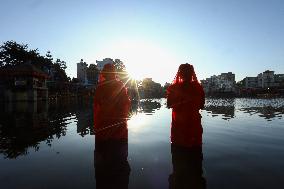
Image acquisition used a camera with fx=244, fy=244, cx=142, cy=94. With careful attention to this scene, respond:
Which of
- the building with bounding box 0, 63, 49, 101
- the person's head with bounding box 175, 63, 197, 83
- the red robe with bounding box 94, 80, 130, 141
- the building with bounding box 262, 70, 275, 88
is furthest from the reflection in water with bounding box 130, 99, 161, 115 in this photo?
the building with bounding box 262, 70, 275, 88

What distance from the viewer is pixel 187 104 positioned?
6.30 m

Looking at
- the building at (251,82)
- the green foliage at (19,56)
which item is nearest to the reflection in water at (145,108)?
the green foliage at (19,56)

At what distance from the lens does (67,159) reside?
21.0ft

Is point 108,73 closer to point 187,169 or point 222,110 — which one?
point 187,169

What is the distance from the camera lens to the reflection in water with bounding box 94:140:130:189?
14.9 ft

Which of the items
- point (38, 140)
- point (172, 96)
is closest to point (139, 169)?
point (172, 96)

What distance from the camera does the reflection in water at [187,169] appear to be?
4.41 meters

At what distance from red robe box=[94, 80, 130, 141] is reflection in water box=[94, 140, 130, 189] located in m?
0.22

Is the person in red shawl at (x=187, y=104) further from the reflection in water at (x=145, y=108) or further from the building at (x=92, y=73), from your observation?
the building at (x=92, y=73)

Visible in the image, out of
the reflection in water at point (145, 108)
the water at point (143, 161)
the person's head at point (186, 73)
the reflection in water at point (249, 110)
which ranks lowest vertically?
the water at point (143, 161)

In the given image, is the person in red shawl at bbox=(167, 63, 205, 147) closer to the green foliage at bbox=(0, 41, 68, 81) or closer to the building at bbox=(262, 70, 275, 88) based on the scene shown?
the green foliage at bbox=(0, 41, 68, 81)

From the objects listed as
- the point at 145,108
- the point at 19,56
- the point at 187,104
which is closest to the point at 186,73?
the point at 187,104

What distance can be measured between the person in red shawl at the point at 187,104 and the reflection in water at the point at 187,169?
225 mm

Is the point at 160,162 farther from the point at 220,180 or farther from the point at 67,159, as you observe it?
the point at 67,159
